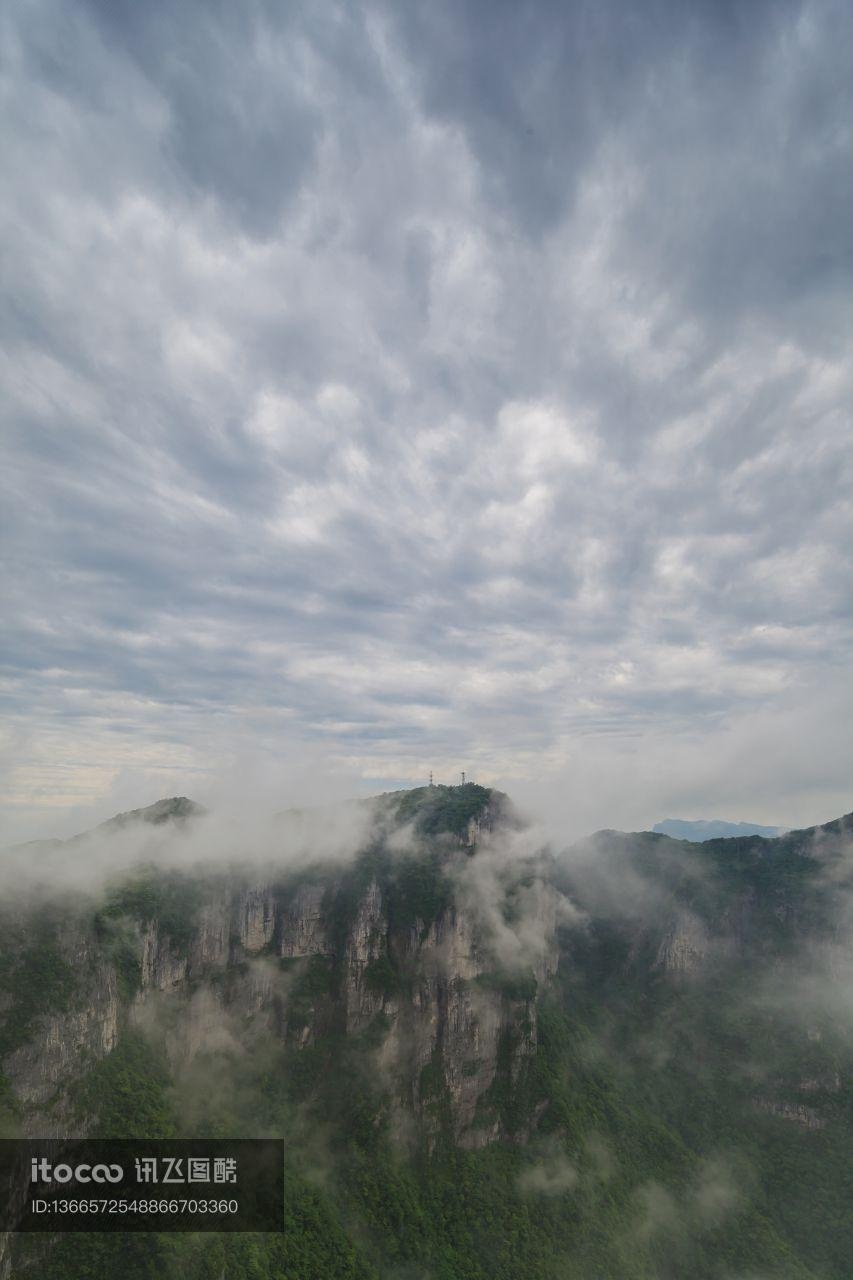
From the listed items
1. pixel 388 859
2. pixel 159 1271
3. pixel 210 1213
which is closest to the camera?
pixel 159 1271

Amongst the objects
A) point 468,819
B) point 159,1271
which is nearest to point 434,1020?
point 468,819

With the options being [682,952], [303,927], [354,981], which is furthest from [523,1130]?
[682,952]

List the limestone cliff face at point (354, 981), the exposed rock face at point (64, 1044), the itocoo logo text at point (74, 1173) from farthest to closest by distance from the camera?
the limestone cliff face at point (354, 981) < the exposed rock face at point (64, 1044) < the itocoo logo text at point (74, 1173)

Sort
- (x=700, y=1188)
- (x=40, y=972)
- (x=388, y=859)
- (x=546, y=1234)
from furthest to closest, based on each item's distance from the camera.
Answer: (x=388, y=859) → (x=700, y=1188) → (x=546, y=1234) → (x=40, y=972)

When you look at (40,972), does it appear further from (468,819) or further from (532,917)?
(532,917)

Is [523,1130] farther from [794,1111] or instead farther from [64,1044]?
[64,1044]

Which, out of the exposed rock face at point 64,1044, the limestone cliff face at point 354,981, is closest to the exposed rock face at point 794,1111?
the limestone cliff face at point 354,981

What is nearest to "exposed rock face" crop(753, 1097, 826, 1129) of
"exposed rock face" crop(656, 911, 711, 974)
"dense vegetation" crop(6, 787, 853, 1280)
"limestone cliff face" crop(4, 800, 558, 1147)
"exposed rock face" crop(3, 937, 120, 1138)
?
"dense vegetation" crop(6, 787, 853, 1280)

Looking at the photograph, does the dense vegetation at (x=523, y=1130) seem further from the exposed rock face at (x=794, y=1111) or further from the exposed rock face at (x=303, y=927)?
the exposed rock face at (x=303, y=927)
